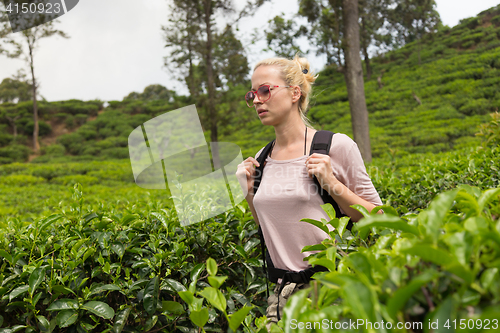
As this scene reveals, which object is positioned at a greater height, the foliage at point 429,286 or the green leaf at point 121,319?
the foliage at point 429,286

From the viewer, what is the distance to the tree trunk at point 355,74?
5668 millimetres

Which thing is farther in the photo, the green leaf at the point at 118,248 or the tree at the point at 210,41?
the tree at the point at 210,41

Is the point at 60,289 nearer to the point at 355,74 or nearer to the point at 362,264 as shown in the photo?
the point at 362,264

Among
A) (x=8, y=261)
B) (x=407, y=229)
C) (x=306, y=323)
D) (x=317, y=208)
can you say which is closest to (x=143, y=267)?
(x=8, y=261)

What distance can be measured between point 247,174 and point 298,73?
0.55m

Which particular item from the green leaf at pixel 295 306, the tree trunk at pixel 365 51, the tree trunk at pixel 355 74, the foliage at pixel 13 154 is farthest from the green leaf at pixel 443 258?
the foliage at pixel 13 154

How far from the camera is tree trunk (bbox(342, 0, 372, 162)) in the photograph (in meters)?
5.67

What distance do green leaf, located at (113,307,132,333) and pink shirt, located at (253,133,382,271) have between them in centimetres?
64

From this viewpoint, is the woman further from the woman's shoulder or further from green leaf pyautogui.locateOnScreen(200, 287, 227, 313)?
green leaf pyautogui.locateOnScreen(200, 287, 227, 313)

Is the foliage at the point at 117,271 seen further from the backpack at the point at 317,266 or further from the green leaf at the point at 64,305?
the backpack at the point at 317,266

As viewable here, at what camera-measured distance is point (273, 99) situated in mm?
1489

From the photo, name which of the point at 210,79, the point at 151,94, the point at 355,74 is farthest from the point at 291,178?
the point at 151,94

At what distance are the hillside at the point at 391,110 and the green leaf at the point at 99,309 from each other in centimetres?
751

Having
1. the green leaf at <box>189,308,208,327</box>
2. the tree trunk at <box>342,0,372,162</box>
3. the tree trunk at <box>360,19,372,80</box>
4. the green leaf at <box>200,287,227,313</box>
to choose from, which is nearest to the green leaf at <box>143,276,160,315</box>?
the green leaf at <box>189,308,208,327</box>
